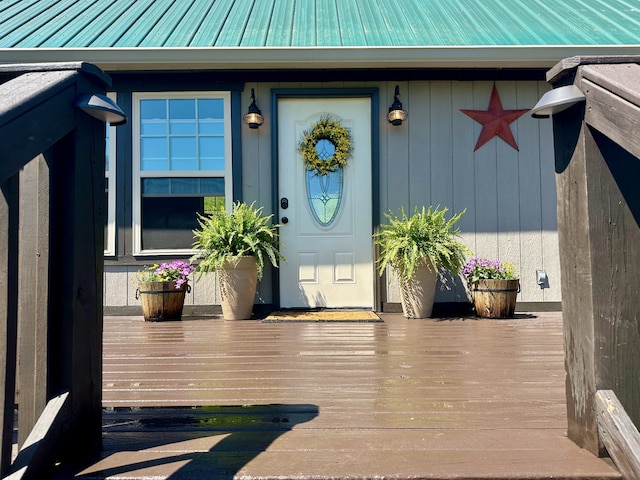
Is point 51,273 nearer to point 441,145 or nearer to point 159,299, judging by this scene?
point 159,299

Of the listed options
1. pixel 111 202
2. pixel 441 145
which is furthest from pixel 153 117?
pixel 441 145

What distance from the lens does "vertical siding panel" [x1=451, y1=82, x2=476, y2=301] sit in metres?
4.18

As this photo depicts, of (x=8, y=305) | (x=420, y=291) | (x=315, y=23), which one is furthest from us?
(x=315, y=23)

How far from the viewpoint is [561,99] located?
1220 millimetres

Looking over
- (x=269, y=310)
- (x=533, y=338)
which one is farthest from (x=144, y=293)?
(x=533, y=338)

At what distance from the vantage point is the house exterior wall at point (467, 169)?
417 centimetres

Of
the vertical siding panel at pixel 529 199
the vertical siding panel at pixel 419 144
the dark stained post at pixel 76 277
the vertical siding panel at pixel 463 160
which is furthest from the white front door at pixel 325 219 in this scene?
the dark stained post at pixel 76 277

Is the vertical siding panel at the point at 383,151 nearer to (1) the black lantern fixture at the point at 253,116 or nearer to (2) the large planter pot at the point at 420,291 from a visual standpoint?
(2) the large planter pot at the point at 420,291

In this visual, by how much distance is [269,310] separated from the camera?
410cm

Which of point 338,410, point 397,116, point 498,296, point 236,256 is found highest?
point 397,116

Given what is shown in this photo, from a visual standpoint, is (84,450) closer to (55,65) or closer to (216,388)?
(216,388)

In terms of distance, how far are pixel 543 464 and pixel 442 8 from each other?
15.0 feet

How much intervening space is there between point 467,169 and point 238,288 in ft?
7.45

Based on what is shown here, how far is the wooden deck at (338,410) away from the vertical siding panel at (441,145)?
5.55ft
